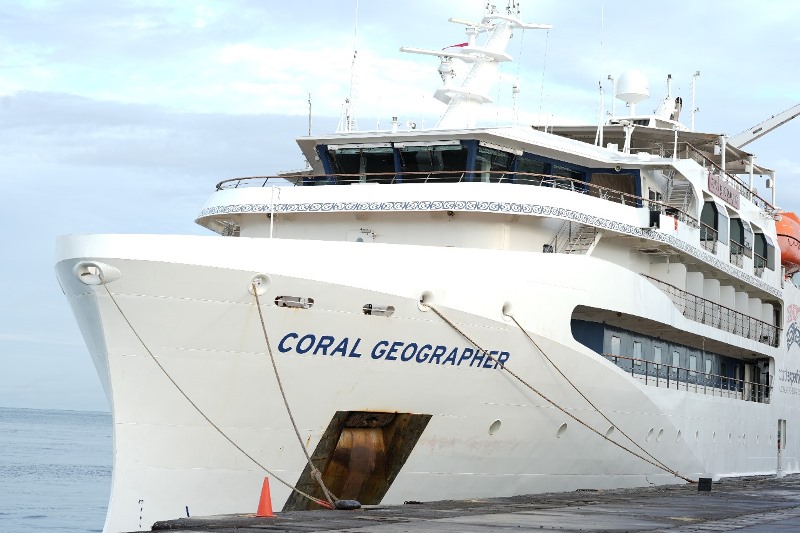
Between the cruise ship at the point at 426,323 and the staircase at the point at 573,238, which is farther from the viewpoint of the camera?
the staircase at the point at 573,238

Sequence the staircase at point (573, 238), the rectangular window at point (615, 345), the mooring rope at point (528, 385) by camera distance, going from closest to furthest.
Result: 1. the mooring rope at point (528, 385)
2. the staircase at point (573, 238)
3. the rectangular window at point (615, 345)

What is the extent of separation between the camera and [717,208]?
86.4 ft

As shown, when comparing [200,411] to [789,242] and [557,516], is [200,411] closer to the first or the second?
[557,516]

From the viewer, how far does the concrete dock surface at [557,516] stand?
502 inches

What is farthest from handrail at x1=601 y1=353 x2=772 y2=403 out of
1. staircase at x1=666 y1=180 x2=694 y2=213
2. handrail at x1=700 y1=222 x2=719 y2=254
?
staircase at x1=666 y1=180 x2=694 y2=213

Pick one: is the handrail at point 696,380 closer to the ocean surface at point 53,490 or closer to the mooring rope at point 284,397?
the mooring rope at point 284,397

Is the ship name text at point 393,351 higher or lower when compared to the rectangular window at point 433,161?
lower

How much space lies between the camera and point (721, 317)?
27594mm

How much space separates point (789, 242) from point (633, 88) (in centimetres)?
902

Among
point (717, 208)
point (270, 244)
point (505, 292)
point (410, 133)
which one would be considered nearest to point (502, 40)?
point (410, 133)

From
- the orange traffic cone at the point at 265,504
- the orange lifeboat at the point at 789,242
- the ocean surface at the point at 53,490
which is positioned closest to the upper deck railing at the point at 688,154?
the orange lifeboat at the point at 789,242

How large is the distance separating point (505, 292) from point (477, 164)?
4061mm

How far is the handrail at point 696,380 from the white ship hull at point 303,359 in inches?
130

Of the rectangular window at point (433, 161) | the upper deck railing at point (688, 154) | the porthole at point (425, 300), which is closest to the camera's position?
the porthole at point (425, 300)
